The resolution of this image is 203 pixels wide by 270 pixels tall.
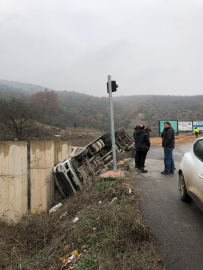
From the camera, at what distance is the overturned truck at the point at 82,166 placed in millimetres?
7172

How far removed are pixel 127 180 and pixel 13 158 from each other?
12.3ft

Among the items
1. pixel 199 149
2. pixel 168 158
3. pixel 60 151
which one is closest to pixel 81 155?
pixel 60 151

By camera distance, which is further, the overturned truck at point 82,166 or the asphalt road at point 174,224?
the overturned truck at point 82,166

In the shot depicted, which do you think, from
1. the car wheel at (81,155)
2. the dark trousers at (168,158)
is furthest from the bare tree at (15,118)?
the dark trousers at (168,158)

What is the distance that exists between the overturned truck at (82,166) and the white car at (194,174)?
10.1ft

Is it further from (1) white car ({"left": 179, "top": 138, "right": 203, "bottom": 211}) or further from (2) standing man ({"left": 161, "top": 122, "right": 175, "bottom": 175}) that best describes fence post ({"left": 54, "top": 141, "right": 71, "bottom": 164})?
(1) white car ({"left": 179, "top": 138, "right": 203, "bottom": 211})

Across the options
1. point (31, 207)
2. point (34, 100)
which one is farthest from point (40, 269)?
point (34, 100)

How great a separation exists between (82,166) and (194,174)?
15.7 ft

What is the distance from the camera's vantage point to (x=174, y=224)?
3.70 meters

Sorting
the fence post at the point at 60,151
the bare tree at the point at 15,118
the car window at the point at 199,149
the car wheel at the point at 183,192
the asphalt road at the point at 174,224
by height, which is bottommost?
the asphalt road at the point at 174,224

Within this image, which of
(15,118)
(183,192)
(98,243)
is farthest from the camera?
(15,118)

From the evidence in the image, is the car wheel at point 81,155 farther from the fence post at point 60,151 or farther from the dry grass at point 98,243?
the dry grass at point 98,243

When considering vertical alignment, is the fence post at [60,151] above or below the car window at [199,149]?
below

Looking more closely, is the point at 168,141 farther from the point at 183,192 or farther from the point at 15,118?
the point at 15,118
